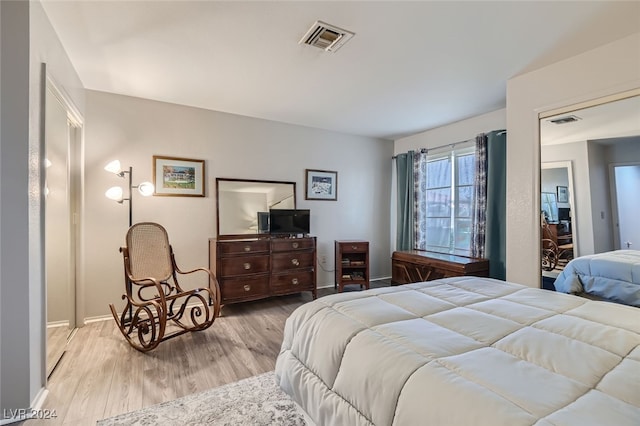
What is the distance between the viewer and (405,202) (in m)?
4.86

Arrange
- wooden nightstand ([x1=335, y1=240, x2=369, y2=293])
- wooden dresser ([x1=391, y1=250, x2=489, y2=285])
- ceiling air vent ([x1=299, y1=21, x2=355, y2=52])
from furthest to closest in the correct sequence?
wooden nightstand ([x1=335, y1=240, x2=369, y2=293])
wooden dresser ([x1=391, y1=250, x2=489, y2=285])
ceiling air vent ([x1=299, y1=21, x2=355, y2=52])

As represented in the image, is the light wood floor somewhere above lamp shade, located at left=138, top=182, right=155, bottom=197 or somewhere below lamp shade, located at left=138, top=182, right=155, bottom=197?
below

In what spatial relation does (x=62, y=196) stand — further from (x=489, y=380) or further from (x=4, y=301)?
(x=489, y=380)

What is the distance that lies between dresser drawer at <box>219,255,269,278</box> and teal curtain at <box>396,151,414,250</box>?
2359mm

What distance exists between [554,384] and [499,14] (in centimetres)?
216

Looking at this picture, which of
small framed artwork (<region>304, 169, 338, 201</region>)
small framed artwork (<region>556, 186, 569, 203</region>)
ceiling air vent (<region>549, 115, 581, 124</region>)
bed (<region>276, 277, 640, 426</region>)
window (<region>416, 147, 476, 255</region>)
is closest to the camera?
bed (<region>276, 277, 640, 426</region>)

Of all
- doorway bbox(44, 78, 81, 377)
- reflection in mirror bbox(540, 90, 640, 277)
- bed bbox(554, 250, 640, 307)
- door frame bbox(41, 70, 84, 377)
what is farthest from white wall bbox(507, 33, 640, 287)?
door frame bbox(41, 70, 84, 377)

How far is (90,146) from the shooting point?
10.6 ft

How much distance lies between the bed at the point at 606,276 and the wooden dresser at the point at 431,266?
93 centimetres

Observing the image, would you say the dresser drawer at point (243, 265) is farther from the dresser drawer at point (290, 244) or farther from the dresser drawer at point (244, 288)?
the dresser drawer at point (290, 244)

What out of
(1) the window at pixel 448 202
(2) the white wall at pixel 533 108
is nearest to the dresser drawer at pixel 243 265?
(1) the window at pixel 448 202

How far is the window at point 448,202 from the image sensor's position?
165 inches

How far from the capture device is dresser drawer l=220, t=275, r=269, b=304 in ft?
11.5

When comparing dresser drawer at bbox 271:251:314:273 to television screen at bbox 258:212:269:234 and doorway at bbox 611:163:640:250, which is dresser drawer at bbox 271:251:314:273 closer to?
television screen at bbox 258:212:269:234
